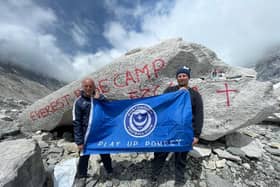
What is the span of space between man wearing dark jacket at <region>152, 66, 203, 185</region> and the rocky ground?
7.3 inches

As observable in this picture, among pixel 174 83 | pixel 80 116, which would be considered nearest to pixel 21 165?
pixel 80 116

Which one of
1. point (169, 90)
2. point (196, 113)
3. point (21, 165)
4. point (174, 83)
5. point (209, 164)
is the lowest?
point (209, 164)

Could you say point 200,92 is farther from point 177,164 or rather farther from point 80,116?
point 80,116

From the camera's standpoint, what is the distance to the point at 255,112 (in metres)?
4.65

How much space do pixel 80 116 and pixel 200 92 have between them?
10.8 feet

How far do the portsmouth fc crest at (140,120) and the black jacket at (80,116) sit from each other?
0.83 meters

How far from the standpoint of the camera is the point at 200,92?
5.24 meters

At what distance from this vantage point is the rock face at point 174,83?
188 inches

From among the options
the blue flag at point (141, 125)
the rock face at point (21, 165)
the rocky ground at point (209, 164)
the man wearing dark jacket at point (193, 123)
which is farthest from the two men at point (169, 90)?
the rock face at point (21, 165)

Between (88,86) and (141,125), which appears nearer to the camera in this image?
(88,86)

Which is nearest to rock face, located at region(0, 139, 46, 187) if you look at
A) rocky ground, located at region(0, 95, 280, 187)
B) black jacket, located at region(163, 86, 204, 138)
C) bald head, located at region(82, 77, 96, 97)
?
rocky ground, located at region(0, 95, 280, 187)

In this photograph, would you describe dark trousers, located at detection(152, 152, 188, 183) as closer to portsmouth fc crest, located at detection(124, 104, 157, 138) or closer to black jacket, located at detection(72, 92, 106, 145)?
portsmouth fc crest, located at detection(124, 104, 157, 138)

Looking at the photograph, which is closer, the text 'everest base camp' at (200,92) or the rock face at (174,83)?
the text 'everest base camp' at (200,92)

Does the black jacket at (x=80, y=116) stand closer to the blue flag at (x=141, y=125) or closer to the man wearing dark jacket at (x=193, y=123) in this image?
the blue flag at (x=141, y=125)
